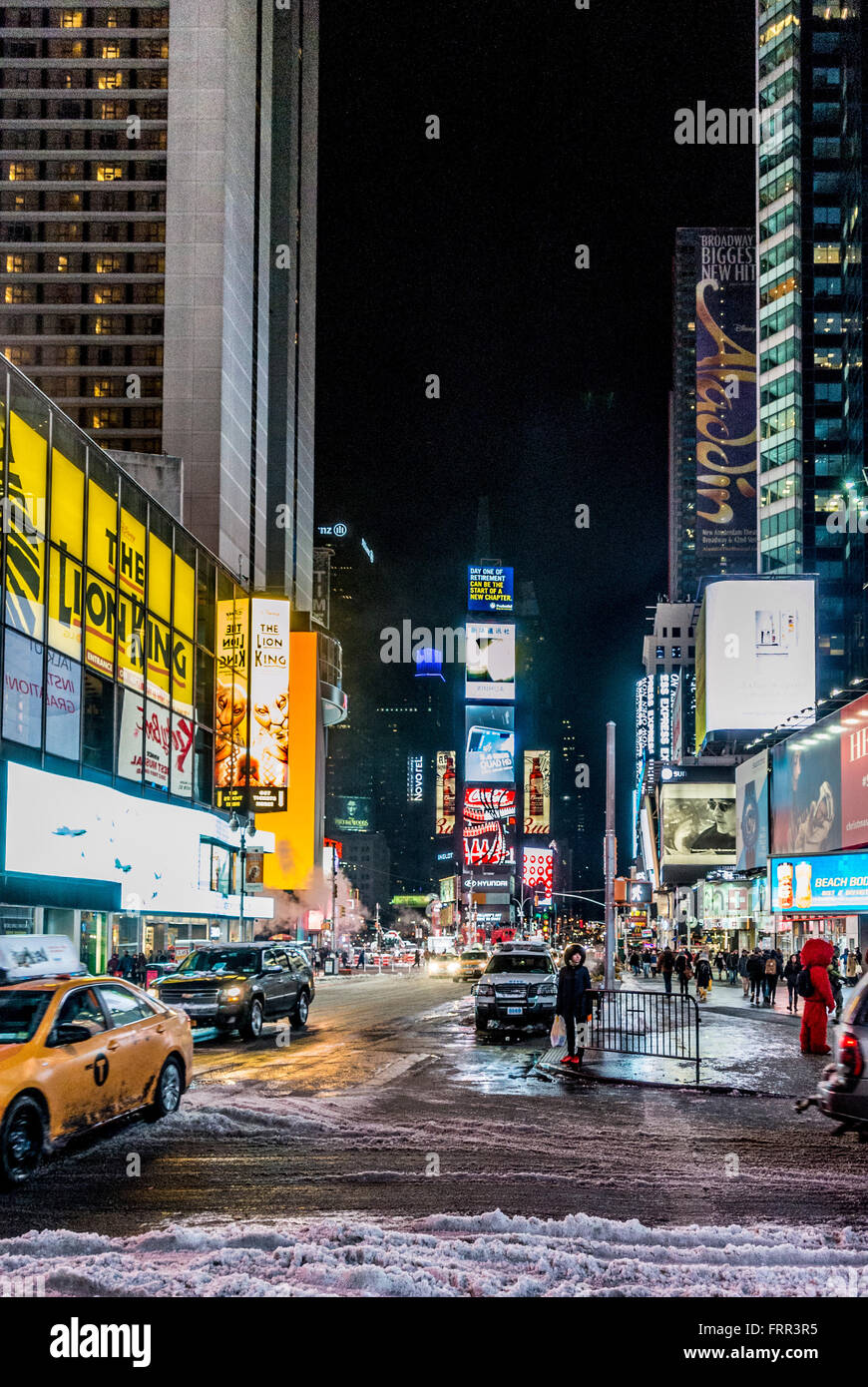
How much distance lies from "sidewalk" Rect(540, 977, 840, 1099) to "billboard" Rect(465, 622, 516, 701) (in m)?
139

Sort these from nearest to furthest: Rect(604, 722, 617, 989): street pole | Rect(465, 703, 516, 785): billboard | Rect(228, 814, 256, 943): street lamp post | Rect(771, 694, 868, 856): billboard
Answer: Rect(604, 722, 617, 989): street pole < Rect(771, 694, 868, 856): billboard < Rect(228, 814, 256, 943): street lamp post < Rect(465, 703, 516, 785): billboard

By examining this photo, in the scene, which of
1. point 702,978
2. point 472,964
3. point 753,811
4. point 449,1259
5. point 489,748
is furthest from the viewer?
point 489,748

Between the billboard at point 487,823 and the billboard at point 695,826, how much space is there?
59679 mm

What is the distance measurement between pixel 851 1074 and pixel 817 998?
819cm

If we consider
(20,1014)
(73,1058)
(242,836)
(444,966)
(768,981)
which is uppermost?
(242,836)

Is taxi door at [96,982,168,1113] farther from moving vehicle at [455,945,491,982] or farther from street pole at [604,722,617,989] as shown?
moving vehicle at [455,945,491,982]

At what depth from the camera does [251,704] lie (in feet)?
191

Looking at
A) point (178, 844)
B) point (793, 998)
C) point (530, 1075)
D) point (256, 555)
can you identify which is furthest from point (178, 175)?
point (530, 1075)

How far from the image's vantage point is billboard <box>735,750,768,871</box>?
58250 millimetres

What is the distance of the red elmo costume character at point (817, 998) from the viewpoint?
Result: 18312mm

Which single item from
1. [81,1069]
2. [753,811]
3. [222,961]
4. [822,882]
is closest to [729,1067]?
[222,961]

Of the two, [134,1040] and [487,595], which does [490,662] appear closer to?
[487,595]

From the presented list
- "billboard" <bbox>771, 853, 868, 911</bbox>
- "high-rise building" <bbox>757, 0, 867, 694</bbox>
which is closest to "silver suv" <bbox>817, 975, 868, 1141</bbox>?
"billboard" <bbox>771, 853, 868, 911</bbox>
